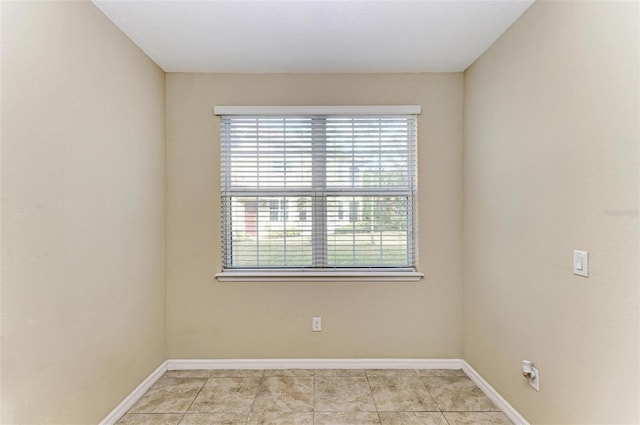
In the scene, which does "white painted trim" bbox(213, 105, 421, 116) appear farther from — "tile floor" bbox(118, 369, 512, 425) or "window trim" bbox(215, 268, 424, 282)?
"tile floor" bbox(118, 369, 512, 425)

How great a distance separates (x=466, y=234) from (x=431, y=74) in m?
1.37

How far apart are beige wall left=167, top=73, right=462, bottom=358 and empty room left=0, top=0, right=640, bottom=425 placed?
2 cm

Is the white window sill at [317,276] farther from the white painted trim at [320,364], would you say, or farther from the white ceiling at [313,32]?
the white ceiling at [313,32]

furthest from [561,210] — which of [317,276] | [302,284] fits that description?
[302,284]

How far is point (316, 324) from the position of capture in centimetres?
263

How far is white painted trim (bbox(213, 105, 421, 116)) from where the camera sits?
259 centimetres

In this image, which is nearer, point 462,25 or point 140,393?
point 462,25

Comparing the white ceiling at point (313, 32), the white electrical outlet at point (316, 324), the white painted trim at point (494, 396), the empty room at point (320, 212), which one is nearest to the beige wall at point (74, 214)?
the empty room at point (320, 212)

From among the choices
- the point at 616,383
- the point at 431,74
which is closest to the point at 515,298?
the point at 616,383

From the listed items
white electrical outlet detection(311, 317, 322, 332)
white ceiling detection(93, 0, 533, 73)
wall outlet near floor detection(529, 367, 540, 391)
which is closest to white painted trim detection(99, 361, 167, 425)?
white electrical outlet detection(311, 317, 322, 332)

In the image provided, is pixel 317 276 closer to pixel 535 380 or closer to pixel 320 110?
pixel 320 110

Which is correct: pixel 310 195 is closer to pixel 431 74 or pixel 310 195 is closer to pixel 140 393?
pixel 431 74

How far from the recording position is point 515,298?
6.40ft

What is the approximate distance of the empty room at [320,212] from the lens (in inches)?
54.4
